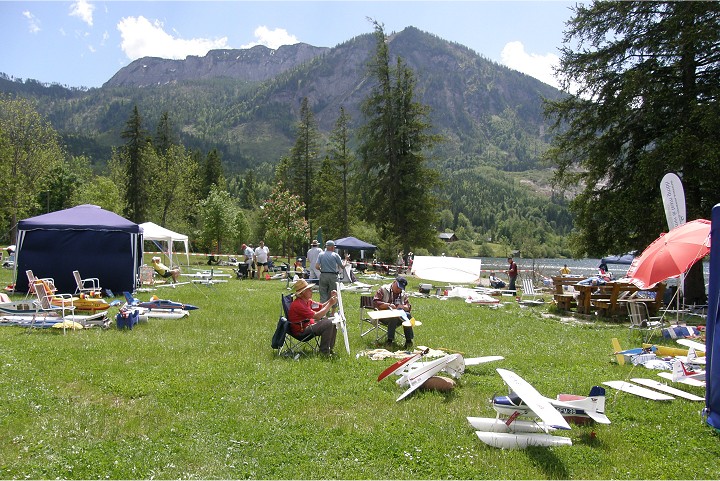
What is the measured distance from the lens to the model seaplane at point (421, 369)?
598cm

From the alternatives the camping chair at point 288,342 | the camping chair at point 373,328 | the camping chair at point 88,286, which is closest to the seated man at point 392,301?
the camping chair at point 373,328

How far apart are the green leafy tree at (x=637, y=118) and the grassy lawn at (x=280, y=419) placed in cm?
983

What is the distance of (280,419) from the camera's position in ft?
16.4

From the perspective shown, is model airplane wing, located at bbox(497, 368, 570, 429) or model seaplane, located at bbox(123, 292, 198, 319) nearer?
model airplane wing, located at bbox(497, 368, 570, 429)

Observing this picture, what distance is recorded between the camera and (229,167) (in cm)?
16100

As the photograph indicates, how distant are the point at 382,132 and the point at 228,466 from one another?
3420 cm

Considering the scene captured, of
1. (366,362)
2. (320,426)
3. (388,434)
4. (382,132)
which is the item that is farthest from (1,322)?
(382,132)

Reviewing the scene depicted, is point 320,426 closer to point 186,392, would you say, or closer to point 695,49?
point 186,392

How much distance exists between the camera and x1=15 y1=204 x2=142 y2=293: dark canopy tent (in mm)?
15125

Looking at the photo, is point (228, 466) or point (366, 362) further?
point (366, 362)

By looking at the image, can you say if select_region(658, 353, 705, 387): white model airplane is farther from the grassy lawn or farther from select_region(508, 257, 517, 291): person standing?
select_region(508, 257, 517, 291): person standing

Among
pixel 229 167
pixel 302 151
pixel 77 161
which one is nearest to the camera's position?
pixel 302 151

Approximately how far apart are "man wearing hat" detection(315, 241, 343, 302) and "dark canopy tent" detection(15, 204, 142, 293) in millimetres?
7367

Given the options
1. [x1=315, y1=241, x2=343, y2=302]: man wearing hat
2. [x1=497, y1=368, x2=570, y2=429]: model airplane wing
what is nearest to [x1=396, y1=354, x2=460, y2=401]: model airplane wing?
[x1=497, y1=368, x2=570, y2=429]: model airplane wing
